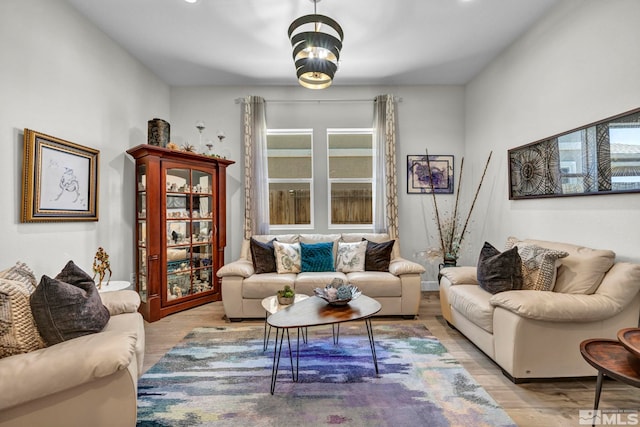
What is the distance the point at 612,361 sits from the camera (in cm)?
148

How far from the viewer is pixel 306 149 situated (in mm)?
4598

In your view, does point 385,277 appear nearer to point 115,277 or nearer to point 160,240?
point 160,240

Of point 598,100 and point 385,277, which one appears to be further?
point 385,277

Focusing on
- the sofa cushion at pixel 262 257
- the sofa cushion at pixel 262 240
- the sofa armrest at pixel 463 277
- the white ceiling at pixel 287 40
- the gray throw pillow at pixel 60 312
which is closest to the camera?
the gray throw pillow at pixel 60 312

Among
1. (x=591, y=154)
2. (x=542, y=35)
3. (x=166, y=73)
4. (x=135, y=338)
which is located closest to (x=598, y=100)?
(x=591, y=154)

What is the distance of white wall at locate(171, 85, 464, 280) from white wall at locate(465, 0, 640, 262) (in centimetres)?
61

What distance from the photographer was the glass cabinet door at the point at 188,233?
3.66 metres

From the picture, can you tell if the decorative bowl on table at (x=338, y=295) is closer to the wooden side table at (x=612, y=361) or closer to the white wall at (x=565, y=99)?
the wooden side table at (x=612, y=361)

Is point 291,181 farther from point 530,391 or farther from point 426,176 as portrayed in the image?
point 530,391

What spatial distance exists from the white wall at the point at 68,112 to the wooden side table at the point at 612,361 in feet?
12.0

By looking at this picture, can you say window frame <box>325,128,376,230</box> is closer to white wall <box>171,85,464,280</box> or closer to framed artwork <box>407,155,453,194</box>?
white wall <box>171,85,464,280</box>

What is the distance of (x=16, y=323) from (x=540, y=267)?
3.32 meters

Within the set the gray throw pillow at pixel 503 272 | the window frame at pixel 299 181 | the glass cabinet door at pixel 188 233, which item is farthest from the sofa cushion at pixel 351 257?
the glass cabinet door at pixel 188 233

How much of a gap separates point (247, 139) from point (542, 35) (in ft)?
11.7
